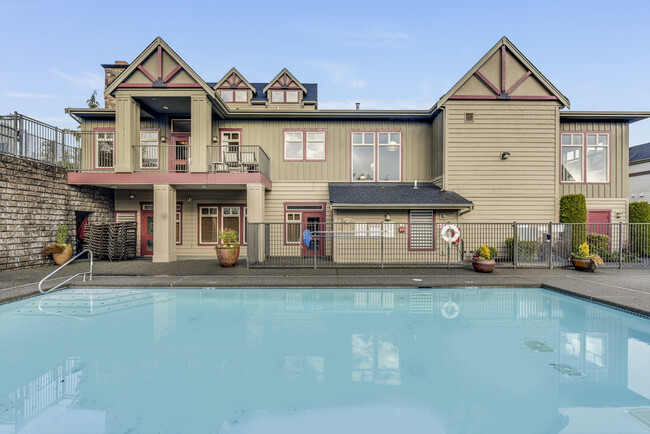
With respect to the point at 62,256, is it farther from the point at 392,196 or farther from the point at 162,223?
the point at 392,196

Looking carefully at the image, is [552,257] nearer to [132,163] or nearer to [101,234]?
[132,163]

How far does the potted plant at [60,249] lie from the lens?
11.8m

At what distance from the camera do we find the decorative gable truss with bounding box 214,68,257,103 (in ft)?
66.3

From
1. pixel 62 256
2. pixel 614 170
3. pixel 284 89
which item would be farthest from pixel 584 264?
pixel 62 256

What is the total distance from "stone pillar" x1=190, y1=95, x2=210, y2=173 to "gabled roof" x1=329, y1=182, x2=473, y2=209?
5.22 meters

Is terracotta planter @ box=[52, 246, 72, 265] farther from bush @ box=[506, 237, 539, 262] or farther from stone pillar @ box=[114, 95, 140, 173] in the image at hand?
bush @ box=[506, 237, 539, 262]

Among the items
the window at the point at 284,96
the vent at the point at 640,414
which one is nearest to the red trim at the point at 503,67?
the window at the point at 284,96

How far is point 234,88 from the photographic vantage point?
2036cm

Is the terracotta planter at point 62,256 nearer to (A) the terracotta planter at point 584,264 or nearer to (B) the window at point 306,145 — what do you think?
(B) the window at point 306,145

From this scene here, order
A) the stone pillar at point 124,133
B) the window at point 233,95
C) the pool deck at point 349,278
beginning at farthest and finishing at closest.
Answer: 1. the window at point 233,95
2. the stone pillar at point 124,133
3. the pool deck at point 349,278

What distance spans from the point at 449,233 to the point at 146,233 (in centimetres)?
1310

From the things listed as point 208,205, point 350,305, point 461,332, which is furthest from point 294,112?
point 461,332

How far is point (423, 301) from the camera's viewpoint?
743 centimetres

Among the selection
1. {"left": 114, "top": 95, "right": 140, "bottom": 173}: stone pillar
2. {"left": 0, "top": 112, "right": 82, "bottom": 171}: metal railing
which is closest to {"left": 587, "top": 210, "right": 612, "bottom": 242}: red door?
{"left": 114, "top": 95, "right": 140, "bottom": 173}: stone pillar
